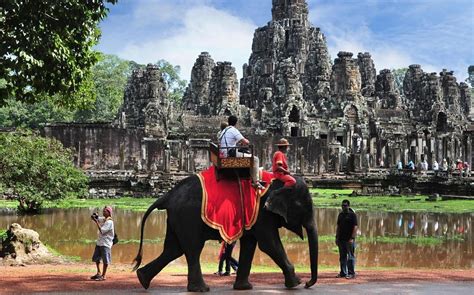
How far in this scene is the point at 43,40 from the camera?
11094mm

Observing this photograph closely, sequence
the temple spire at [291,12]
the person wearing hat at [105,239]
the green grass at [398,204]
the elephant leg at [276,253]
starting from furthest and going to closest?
the temple spire at [291,12], the green grass at [398,204], the person wearing hat at [105,239], the elephant leg at [276,253]

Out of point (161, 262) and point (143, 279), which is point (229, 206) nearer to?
point (161, 262)

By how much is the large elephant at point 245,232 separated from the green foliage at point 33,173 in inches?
559

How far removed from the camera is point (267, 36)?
68.5 m

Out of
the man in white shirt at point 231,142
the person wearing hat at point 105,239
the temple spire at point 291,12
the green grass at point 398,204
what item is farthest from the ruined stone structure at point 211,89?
the man in white shirt at point 231,142

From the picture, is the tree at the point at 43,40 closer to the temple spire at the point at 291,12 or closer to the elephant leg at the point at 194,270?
the elephant leg at the point at 194,270

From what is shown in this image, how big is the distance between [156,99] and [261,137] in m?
10.3

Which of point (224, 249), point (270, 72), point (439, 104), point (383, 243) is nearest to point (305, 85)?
point (270, 72)

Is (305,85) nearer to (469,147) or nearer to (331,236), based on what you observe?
(469,147)

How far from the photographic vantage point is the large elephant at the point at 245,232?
28.7 ft

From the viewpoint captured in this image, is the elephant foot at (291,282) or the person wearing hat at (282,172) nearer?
the elephant foot at (291,282)

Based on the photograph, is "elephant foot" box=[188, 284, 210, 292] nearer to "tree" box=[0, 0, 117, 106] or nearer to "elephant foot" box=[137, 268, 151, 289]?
"elephant foot" box=[137, 268, 151, 289]

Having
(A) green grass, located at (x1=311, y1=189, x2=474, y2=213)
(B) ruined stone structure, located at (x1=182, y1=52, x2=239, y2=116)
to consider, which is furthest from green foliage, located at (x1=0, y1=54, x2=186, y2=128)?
(A) green grass, located at (x1=311, y1=189, x2=474, y2=213)

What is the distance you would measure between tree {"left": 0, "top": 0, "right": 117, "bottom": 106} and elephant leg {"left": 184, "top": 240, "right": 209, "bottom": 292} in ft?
14.7
